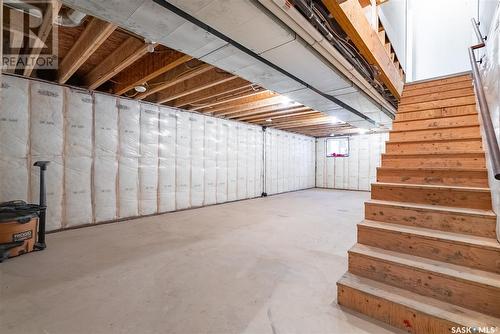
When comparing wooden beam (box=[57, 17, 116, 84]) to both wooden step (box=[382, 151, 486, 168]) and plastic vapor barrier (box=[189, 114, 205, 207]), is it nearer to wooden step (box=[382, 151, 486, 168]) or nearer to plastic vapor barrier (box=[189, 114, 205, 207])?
plastic vapor barrier (box=[189, 114, 205, 207])

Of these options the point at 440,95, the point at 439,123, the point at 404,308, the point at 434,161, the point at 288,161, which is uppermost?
the point at 440,95

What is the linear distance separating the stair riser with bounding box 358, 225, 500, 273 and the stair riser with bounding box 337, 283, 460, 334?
489 millimetres

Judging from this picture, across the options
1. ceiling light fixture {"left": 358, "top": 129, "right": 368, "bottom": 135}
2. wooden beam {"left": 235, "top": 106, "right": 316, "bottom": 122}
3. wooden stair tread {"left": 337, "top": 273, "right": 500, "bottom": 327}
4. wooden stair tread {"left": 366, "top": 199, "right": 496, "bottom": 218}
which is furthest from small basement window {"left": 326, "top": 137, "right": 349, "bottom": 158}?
wooden stair tread {"left": 337, "top": 273, "right": 500, "bottom": 327}

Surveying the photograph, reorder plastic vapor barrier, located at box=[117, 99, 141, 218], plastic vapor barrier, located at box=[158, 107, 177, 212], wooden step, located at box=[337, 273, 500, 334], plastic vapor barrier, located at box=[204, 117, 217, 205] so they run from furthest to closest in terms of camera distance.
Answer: plastic vapor barrier, located at box=[204, 117, 217, 205], plastic vapor barrier, located at box=[158, 107, 177, 212], plastic vapor barrier, located at box=[117, 99, 141, 218], wooden step, located at box=[337, 273, 500, 334]

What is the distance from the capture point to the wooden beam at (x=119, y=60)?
262cm

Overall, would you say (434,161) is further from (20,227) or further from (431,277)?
(20,227)

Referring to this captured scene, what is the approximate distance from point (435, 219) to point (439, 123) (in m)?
1.54

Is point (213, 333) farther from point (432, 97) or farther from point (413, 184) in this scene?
point (432, 97)

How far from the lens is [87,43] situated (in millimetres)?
2500

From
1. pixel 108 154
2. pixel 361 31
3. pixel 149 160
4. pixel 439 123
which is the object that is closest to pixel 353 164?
pixel 439 123

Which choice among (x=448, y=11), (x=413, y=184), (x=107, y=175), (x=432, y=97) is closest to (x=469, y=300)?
(x=413, y=184)

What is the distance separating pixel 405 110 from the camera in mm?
3424

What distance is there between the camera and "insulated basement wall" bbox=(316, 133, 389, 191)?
8.82 metres

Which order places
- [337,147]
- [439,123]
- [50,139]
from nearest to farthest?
[439,123] → [50,139] → [337,147]
